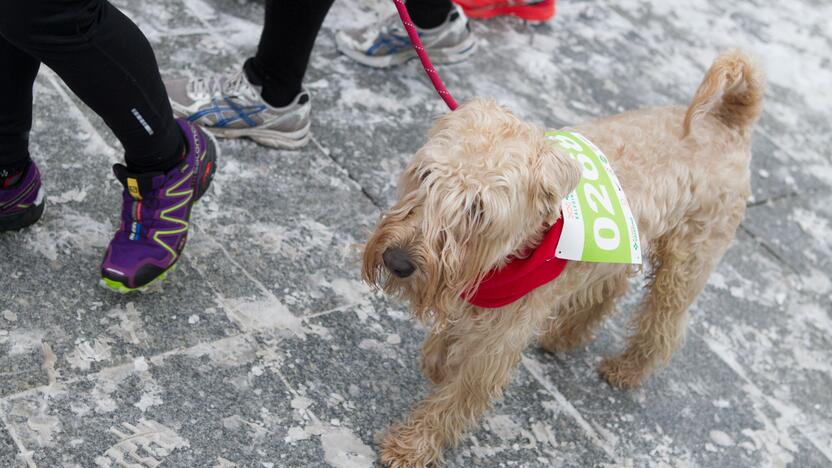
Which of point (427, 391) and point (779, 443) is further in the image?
point (779, 443)

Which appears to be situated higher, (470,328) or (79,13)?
(79,13)

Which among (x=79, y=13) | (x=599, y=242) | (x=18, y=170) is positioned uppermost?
(x=79, y=13)

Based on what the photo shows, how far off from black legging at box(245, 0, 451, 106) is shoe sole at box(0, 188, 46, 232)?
3.44 feet

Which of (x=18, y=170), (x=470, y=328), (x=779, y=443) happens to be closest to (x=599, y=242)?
(x=470, y=328)

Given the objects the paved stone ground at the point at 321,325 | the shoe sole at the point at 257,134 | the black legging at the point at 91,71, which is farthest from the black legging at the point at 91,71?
the shoe sole at the point at 257,134

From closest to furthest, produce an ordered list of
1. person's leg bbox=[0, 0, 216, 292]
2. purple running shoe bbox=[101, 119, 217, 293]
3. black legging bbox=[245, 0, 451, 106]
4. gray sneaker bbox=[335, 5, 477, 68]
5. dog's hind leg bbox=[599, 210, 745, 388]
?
1. person's leg bbox=[0, 0, 216, 292]
2. purple running shoe bbox=[101, 119, 217, 293]
3. dog's hind leg bbox=[599, 210, 745, 388]
4. black legging bbox=[245, 0, 451, 106]
5. gray sneaker bbox=[335, 5, 477, 68]

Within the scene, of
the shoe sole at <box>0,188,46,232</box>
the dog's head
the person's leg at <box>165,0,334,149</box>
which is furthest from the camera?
the person's leg at <box>165,0,334,149</box>

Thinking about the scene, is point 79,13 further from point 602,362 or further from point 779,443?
point 779,443

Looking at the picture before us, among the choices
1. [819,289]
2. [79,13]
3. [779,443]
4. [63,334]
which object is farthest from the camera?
[819,289]

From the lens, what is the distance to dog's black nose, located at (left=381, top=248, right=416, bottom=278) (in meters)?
2.14

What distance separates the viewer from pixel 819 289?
4.09 m

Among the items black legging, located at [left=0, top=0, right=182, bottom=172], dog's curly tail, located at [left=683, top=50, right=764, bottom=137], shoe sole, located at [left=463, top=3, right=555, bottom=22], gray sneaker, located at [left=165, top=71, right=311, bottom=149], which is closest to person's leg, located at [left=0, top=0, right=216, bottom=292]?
black legging, located at [left=0, top=0, right=182, bottom=172]

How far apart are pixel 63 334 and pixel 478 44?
300 cm

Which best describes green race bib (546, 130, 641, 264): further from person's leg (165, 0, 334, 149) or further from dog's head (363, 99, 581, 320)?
person's leg (165, 0, 334, 149)
